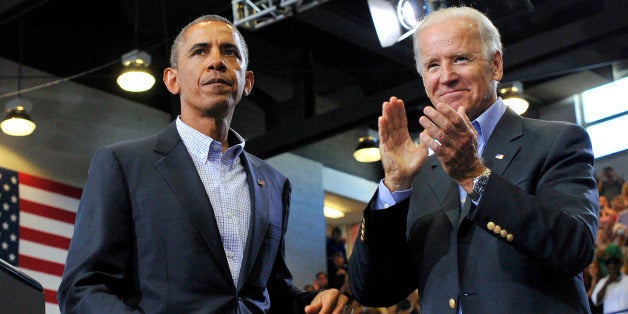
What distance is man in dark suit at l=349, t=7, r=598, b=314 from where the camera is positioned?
211cm

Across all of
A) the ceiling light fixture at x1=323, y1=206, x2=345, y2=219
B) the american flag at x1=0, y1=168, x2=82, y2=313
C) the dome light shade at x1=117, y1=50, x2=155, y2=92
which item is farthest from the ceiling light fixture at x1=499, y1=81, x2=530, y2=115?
the ceiling light fixture at x1=323, y1=206, x2=345, y2=219

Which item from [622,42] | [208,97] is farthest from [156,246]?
[622,42]

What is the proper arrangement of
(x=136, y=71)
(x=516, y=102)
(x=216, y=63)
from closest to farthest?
1. (x=216, y=63)
2. (x=136, y=71)
3. (x=516, y=102)

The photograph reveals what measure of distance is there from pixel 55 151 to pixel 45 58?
100 centimetres

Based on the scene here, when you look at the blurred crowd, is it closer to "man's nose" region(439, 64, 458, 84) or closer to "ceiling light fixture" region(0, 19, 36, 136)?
"man's nose" region(439, 64, 458, 84)

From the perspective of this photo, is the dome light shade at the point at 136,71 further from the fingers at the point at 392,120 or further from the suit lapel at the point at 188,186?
the fingers at the point at 392,120

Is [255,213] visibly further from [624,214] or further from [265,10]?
[624,214]

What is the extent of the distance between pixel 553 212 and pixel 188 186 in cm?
89

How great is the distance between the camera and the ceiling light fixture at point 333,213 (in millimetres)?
14500

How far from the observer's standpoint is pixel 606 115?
13.5 m

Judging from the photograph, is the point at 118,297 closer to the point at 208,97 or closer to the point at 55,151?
the point at 208,97

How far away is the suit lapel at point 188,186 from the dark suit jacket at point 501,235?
0.36 meters

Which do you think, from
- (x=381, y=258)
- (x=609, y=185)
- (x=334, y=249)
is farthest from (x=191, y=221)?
(x=334, y=249)

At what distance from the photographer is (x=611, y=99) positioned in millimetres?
13359
